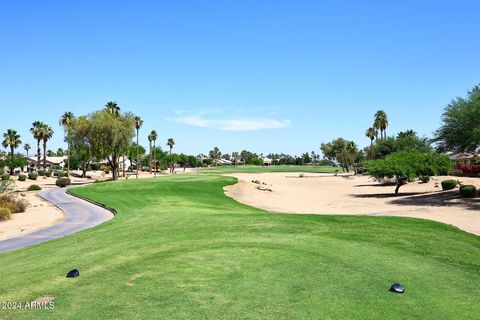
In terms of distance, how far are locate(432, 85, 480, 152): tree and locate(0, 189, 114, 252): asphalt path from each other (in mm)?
34326

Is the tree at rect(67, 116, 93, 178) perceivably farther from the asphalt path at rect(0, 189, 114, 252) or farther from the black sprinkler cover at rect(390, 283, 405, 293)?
the black sprinkler cover at rect(390, 283, 405, 293)

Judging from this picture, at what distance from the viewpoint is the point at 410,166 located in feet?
175

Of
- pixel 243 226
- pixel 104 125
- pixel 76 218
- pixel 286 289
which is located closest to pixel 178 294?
pixel 286 289

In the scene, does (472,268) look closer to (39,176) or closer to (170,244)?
(170,244)

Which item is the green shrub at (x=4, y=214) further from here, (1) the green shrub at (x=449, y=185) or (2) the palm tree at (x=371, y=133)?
(2) the palm tree at (x=371, y=133)

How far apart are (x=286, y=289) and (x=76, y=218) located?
2325 centimetres

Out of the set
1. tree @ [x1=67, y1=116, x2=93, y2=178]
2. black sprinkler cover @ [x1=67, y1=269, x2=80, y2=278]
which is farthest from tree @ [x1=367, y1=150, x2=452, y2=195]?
tree @ [x1=67, y1=116, x2=93, y2=178]

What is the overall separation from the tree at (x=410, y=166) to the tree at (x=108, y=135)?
145ft

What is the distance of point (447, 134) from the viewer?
4547 centimetres

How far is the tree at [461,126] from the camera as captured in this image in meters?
41.9

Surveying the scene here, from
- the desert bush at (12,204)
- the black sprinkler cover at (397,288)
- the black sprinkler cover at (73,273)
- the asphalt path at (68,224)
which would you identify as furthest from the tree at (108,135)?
the black sprinkler cover at (397,288)

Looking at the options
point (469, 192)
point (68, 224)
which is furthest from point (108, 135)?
point (469, 192)

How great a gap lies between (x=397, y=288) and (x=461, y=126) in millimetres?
39513

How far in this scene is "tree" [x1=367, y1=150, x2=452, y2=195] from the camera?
53.2 m
